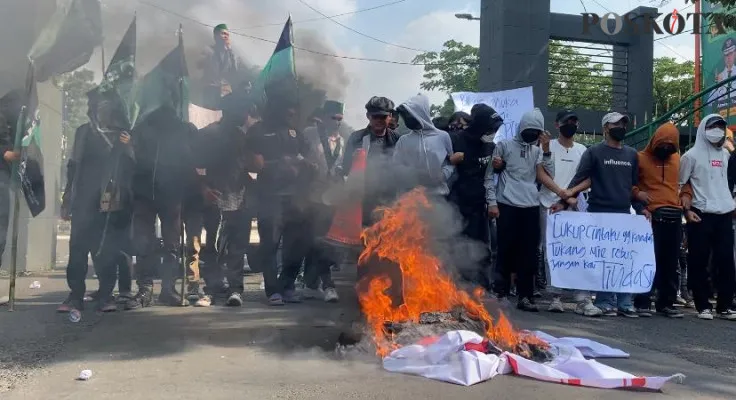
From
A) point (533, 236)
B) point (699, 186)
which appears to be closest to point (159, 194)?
point (533, 236)

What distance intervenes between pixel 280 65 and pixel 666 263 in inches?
187

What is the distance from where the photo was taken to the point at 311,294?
7.91 meters

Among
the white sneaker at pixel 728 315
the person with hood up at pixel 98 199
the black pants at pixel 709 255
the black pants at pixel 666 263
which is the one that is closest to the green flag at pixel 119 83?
the person with hood up at pixel 98 199

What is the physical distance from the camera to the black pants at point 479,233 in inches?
254

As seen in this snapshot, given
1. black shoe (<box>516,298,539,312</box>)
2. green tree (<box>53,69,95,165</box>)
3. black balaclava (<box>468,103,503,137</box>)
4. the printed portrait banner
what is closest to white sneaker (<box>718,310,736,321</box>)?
black shoe (<box>516,298,539,312</box>)

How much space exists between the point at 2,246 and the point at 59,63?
230 centimetres

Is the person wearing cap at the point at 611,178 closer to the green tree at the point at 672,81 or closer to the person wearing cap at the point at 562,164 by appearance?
the person wearing cap at the point at 562,164

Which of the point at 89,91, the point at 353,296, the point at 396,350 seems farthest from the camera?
the point at 89,91

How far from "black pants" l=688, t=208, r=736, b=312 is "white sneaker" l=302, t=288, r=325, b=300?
414 cm

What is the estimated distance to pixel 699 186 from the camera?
7219mm

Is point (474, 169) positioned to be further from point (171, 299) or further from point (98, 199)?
point (98, 199)

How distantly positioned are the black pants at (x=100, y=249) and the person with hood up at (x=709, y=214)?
5999 mm

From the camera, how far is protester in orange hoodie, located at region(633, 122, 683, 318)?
23.5ft

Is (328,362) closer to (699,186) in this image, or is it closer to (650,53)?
(699,186)
